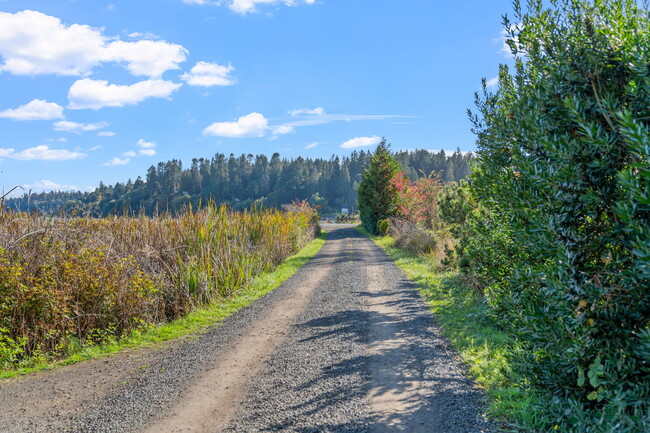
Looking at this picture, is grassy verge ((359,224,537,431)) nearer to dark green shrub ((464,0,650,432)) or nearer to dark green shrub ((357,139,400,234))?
dark green shrub ((464,0,650,432))

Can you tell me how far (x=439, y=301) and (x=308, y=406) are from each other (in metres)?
5.66

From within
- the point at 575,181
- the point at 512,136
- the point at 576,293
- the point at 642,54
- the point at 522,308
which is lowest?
the point at 522,308

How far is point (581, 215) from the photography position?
287 centimetres

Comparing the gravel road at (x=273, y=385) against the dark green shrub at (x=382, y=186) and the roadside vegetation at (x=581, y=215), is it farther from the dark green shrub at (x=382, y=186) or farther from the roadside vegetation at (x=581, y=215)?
the dark green shrub at (x=382, y=186)

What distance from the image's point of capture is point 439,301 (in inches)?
365

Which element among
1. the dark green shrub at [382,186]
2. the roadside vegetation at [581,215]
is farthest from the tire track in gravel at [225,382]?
the dark green shrub at [382,186]

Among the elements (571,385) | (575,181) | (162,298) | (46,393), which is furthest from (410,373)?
(162,298)

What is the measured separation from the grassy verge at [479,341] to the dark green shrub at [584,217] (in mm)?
441

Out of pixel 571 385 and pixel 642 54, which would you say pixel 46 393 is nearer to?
pixel 571 385

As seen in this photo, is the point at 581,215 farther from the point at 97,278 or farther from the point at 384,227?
the point at 384,227

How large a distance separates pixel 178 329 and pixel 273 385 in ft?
12.1

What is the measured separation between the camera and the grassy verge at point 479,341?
4.04m

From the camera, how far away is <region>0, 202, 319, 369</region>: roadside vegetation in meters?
6.41

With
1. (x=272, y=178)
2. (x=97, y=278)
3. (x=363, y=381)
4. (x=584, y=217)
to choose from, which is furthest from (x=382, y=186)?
(x=272, y=178)
